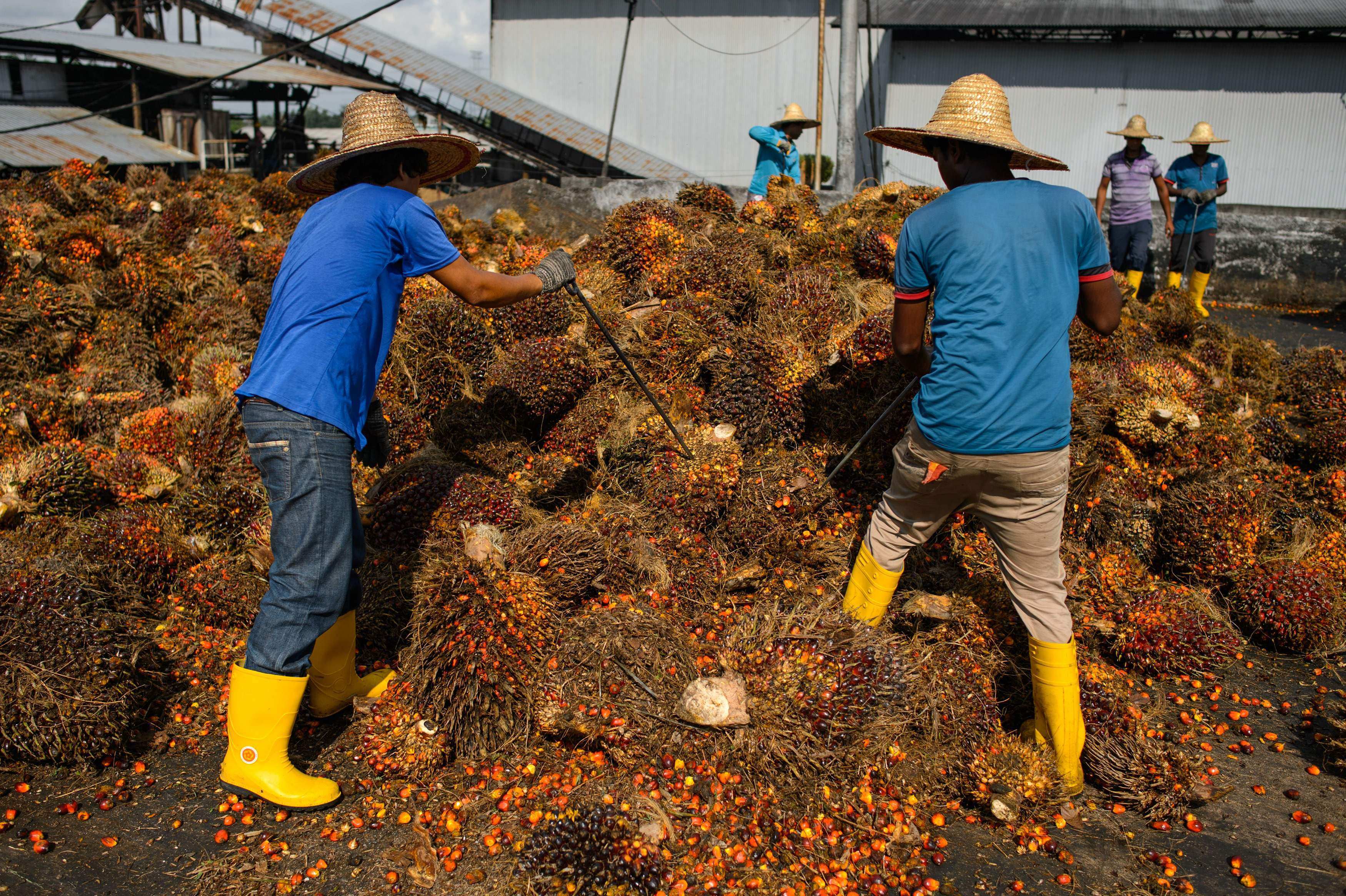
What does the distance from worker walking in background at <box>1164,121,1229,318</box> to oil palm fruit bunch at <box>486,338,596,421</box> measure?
726 cm

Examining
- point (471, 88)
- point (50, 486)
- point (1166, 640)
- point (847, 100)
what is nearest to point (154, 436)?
point (50, 486)

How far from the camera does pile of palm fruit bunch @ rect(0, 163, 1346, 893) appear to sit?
9.82ft

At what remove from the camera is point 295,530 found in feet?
9.58

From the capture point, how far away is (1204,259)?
30.3ft

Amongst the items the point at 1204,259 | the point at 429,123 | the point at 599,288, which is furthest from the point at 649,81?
the point at 599,288

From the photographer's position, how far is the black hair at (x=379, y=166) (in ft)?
10.6

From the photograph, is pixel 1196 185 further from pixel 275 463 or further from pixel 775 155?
pixel 275 463

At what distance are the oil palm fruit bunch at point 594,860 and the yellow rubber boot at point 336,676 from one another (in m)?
1.08

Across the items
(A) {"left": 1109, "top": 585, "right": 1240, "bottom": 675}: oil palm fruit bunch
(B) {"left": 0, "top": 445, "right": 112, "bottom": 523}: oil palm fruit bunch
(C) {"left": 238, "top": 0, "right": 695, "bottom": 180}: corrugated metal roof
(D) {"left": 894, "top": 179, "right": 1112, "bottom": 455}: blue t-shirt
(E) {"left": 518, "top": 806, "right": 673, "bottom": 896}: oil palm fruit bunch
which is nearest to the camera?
(E) {"left": 518, "top": 806, "right": 673, "bottom": 896}: oil palm fruit bunch

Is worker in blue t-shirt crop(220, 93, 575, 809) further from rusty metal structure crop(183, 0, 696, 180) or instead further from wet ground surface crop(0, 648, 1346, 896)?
rusty metal structure crop(183, 0, 696, 180)

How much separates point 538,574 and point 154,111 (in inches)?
967

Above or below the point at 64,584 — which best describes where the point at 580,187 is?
above

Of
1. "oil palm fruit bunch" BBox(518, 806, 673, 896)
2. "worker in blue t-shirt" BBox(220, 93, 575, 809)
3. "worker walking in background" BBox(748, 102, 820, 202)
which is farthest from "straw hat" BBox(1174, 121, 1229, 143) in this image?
"oil palm fruit bunch" BBox(518, 806, 673, 896)

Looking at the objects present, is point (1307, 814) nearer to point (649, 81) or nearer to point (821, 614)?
point (821, 614)
